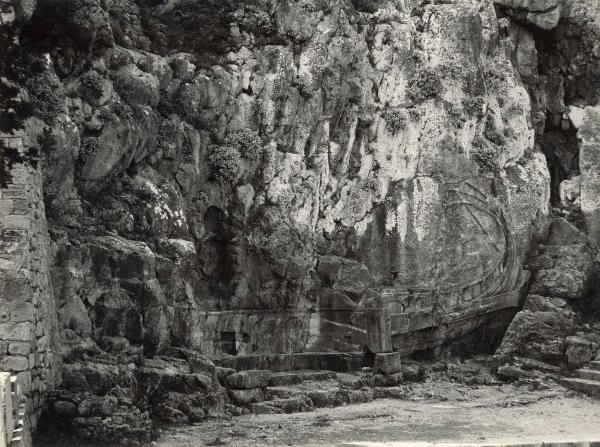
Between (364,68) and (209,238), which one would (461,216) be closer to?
(364,68)

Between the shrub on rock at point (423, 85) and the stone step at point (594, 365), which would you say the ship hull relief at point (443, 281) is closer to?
the shrub on rock at point (423, 85)

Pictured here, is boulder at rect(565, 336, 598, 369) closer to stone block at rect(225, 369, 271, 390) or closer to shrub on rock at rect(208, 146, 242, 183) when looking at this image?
stone block at rect(225, 369, 271, 390)

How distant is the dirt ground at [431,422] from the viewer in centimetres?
1583

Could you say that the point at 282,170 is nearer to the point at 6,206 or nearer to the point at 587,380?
the point at 587,380

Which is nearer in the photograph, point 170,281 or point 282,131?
point 170,281

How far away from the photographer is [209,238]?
22406mm

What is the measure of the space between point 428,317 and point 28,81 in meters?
13.7

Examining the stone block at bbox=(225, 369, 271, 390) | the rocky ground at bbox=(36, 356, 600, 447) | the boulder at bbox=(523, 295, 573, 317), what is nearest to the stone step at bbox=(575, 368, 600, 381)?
the rocky ground at bbox=(36, 356, 600, 447)

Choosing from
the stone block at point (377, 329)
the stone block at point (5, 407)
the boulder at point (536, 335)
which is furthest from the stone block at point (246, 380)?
the boulder at point (536, 335)

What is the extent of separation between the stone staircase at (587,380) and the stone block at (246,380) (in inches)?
354

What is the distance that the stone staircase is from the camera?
72.7 feet

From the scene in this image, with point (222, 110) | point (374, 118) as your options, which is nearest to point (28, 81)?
point (222, 110)

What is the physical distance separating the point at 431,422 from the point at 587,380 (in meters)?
6.48

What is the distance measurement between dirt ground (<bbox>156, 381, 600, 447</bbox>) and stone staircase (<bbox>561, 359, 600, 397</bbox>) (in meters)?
0.34
